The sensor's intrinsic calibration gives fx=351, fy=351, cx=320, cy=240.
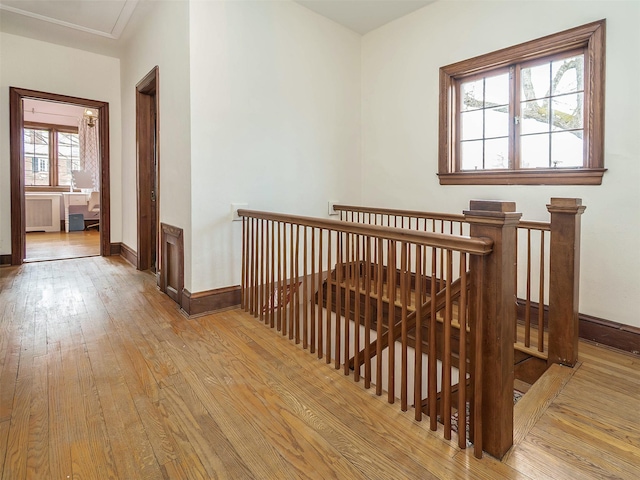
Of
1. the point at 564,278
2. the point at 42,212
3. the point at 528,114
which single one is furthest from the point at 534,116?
the point at 42,212

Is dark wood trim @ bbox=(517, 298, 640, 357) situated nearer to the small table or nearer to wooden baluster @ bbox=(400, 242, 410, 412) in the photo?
wooden baluster @ bbox=(400, 242, 410, 412)

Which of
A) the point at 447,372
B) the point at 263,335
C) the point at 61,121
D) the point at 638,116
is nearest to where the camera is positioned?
the point at 447,372

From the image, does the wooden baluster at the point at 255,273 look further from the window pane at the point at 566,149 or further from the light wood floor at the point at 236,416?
the window pane at the point at 566,149

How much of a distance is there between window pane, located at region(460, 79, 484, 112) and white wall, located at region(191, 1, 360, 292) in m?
1.20

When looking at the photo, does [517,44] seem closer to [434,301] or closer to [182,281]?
[434,301]

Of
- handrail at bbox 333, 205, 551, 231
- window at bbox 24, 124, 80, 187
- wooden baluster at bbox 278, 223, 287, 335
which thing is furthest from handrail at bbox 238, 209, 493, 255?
window at bbox 24, 124, 80, 187

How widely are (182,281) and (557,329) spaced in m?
2.67

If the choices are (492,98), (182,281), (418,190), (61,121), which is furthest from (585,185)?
(61,121)

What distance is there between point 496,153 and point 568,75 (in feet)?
2.35

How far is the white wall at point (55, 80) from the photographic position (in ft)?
13.7

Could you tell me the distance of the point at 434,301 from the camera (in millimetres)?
1454

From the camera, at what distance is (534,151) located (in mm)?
2803

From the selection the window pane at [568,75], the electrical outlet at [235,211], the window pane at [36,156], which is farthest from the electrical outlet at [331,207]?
the window pane at [36,156]

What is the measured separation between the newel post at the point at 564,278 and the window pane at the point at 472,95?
60.5 inches
